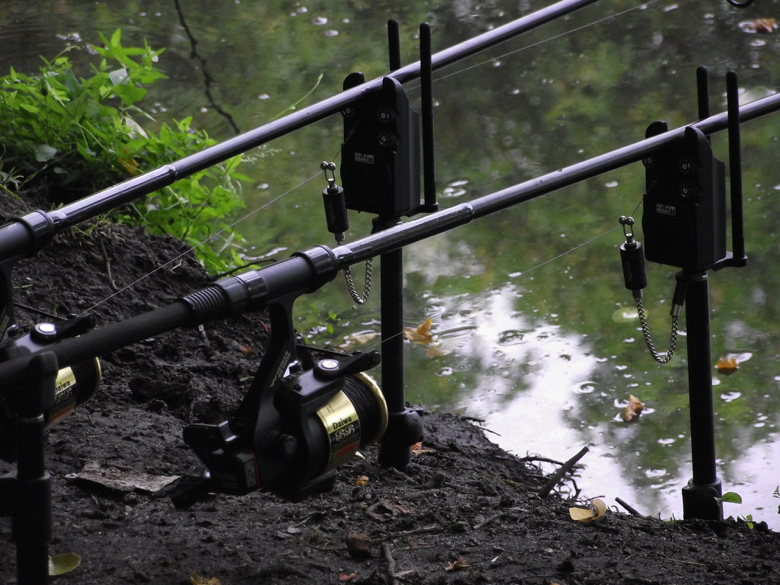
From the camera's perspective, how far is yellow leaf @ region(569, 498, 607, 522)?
2590 mm

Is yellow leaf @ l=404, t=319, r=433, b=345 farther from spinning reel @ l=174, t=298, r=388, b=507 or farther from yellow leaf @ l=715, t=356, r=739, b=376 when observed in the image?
spinning reel @ l=174, t=298, r=388, b=507

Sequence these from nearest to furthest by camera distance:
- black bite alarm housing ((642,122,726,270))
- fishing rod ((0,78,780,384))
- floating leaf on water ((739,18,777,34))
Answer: fishing rod ((0,78,780,384))
black bite alarm housing ((642,122,726,270))
floating leaf on water ((739,18,777,34))

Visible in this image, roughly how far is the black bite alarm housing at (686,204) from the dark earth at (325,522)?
2.21 ft

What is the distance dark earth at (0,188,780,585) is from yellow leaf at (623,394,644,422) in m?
0.41

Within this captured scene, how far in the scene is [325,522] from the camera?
2.48 m

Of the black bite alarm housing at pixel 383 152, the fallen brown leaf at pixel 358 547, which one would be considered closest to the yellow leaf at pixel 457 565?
the fallen brown leaf at pixel 358 547

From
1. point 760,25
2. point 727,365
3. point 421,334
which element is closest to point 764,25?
point 760,25

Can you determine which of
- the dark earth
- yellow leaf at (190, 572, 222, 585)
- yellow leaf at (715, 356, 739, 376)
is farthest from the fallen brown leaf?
yellow leaf at (715, 356, 739, 376)

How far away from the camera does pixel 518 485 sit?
3078 millimetres

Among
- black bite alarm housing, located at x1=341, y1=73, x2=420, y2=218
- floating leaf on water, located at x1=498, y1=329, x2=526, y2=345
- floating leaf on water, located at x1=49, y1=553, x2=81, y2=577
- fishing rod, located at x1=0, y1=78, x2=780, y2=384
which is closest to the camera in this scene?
fishing rod, located at x1=0, y1=78, x2=780, y2=384

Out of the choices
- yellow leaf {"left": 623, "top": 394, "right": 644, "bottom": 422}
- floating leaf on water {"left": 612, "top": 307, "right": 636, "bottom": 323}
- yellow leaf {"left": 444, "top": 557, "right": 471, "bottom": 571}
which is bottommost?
yellow leaf {"left": 623, "top": 394, "right": 644, "bottom": 422}

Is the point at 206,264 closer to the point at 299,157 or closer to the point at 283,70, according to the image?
the point at 299,157

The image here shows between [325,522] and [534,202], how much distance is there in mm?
3014

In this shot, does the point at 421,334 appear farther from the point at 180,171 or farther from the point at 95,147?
the point at 180,171
